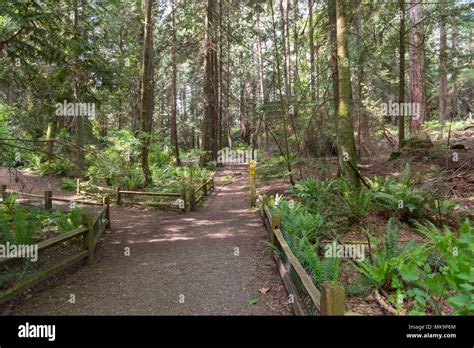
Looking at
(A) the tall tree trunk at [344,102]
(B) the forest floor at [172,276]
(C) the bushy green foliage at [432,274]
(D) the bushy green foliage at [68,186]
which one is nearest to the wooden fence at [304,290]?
(B) the forest floor at [172,276]

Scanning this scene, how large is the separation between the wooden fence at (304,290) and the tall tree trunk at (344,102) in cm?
301

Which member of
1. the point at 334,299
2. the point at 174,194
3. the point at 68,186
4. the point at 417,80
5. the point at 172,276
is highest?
the point at 417,80

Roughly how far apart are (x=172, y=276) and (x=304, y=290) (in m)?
2.78

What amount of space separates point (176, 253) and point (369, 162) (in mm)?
10493

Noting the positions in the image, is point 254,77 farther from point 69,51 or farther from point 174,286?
point 174,286

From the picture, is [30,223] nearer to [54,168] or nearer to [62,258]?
[62,258]

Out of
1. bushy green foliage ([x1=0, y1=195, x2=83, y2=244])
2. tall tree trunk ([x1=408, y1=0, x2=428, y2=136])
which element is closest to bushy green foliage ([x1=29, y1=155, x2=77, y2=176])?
bushy green foliage ([x1=0, y1=195, x2=83, y2=244])

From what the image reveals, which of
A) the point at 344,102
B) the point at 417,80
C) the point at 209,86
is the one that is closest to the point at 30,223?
the point at 344,102

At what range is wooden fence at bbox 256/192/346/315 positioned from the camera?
116 inches

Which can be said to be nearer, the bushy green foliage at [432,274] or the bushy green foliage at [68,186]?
the bushy green foliage at [432,274]

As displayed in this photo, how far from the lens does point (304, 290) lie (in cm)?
396

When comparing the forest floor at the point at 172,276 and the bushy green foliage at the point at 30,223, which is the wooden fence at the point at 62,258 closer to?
the forest floor at the point at 172,276

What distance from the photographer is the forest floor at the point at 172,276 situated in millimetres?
4613
